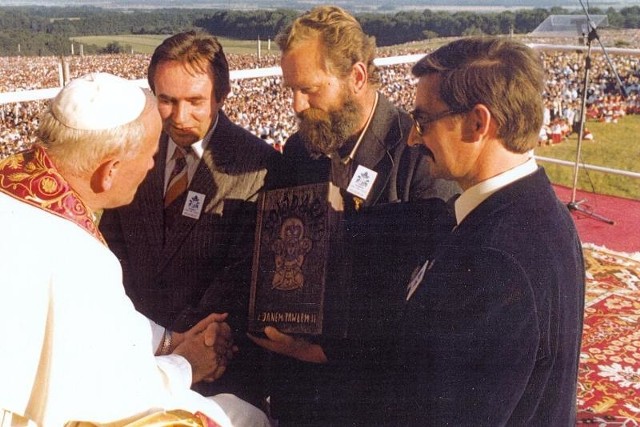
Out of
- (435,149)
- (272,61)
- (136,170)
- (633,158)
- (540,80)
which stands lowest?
(633,158)

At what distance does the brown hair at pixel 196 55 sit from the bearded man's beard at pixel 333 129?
1.50ft

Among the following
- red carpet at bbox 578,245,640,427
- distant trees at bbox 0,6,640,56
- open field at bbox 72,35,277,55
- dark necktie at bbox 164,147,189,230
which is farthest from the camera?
distant trees at bbox 0,6,640,56

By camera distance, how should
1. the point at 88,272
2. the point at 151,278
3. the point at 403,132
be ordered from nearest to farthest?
the point at 88,272 < the point at 403,132 < the point at 151,278

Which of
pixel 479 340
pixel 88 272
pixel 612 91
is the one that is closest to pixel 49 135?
pixel 88 272

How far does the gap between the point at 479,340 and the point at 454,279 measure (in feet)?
0.50

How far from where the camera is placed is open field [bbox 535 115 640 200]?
33.8 feet

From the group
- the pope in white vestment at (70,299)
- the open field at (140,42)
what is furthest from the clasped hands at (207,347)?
the open field at (140,42)

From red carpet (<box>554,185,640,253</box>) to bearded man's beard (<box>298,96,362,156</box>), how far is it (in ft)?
13.6

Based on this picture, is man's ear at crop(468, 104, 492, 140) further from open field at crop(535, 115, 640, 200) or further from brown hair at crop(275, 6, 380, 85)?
open field at crop(535, 115, 640, 200)

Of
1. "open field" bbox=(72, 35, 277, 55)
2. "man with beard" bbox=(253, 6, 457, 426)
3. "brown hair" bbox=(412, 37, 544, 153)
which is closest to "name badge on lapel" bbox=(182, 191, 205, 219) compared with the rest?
"man with beard" bbox=(253, 6, 457, 426)

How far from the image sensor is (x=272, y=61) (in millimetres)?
14406

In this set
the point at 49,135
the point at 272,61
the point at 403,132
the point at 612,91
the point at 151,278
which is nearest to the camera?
the point at 49,135

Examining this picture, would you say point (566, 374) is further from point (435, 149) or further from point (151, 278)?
point (151, 278)

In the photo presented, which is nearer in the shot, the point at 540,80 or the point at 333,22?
the point at 540,80
